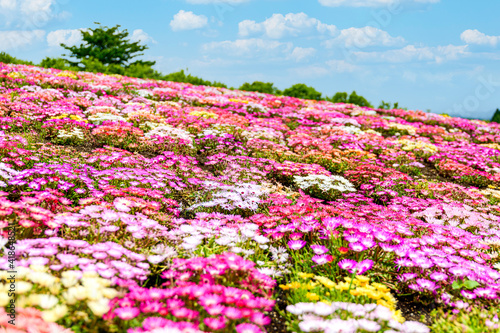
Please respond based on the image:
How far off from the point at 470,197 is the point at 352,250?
4783 mm

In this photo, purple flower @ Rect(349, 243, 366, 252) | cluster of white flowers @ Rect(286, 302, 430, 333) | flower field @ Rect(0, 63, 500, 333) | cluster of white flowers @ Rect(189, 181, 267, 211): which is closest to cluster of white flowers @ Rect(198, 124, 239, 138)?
flower field @ Rect(0, 63, 500, 333)

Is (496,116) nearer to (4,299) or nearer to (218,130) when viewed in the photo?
(218,130)

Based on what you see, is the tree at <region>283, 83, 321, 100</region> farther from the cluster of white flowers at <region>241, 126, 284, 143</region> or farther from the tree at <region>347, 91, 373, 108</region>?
the cluster of white flowers at <region>241, 126, 284, 143</region>

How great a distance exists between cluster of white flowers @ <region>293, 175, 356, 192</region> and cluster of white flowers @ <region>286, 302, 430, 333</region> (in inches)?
145

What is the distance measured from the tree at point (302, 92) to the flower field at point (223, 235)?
15.7m

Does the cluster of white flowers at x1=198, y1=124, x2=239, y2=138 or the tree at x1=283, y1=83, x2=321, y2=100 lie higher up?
the tree at x1=283, y1=83, x2=321, y2=100

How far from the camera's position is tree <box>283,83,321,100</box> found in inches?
1003

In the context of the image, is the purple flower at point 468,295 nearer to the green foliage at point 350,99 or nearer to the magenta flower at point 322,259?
the magenta flower at point 322,259

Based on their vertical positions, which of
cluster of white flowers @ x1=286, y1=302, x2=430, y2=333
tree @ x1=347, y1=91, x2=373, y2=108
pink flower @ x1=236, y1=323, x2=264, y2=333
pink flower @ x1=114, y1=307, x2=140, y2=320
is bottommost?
cluster of white flowers @ x1=286, y1=302, x2=430, y2=333

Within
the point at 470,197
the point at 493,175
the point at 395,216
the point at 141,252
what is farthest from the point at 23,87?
the point at 493,175

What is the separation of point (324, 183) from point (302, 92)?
20.1 m

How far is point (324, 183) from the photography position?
21.6 ft

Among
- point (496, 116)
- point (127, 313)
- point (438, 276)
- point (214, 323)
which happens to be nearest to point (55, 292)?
point (127, 313)

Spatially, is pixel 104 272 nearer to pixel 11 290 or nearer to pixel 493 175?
pixel 11 290
